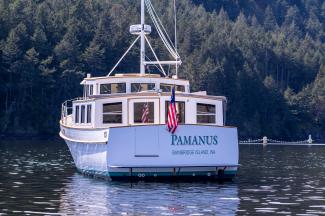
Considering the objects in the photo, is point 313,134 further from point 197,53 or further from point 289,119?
point 197,53

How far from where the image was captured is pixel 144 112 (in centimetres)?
4772

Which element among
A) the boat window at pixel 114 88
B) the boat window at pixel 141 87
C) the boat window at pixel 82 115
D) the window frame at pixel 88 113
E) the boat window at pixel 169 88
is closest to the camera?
the window frame at pixel 88 113

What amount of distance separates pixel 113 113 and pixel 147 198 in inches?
426

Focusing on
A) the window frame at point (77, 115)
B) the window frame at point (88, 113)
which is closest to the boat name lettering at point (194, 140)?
the window frame at point (88, 113)

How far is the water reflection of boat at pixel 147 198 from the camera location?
112 feet

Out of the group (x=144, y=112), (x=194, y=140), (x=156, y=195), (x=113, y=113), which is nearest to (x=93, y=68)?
(x=113, y=113)

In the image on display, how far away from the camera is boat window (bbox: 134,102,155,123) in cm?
4769

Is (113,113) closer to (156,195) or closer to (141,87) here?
(141,87)

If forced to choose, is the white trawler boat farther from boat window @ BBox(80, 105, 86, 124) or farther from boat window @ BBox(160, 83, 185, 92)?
boat window @ BBox(160, 83, 185, 92)

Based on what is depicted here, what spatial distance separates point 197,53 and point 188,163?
14059 cm

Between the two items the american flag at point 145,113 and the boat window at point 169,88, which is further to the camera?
the boat window at point 169,88

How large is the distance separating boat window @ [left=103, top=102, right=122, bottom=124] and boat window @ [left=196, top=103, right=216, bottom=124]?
14.9 ft

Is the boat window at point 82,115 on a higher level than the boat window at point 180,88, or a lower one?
lower

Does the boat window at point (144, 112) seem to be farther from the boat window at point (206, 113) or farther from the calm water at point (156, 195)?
the calm water at point (156, 195)
